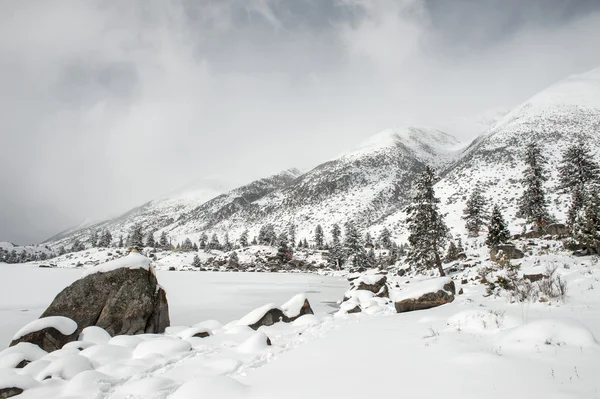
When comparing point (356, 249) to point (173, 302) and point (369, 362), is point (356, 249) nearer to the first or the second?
point (173, 302)

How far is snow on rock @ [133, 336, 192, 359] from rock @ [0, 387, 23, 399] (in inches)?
93.9

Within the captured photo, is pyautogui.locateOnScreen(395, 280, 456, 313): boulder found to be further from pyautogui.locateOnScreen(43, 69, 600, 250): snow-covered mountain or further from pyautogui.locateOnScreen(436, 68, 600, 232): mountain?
pyautogui.locateOnScreen(43, 69, 600, 250): snow-covered mountain

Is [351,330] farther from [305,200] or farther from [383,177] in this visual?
[383,177]

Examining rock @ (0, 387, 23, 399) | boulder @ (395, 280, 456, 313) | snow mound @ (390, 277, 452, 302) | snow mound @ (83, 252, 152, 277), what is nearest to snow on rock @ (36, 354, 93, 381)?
rock @ (0, 387, 23, 399)

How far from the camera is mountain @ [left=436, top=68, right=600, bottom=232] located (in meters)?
65.3

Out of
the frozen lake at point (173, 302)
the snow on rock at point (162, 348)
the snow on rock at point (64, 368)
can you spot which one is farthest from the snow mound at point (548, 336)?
the frozen lake at point (173, 302)

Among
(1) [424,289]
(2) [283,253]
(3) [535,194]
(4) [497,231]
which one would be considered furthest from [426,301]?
(2) [283,253]

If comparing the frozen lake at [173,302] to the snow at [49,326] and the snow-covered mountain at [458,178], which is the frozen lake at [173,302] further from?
the snow-covered mountain at [458,178]

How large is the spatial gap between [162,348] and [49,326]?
394 centimetres

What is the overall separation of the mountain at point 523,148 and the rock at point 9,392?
172 feet

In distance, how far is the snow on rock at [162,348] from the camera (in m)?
7.12

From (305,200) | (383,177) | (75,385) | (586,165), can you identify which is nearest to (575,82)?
(383,177)

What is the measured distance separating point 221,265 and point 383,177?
444ft

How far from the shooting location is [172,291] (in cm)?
2244
